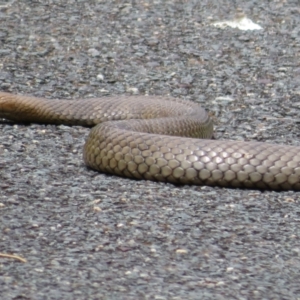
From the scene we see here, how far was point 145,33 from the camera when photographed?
11.7 m

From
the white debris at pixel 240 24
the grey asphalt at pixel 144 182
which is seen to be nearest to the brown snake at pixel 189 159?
the grey asphalt at pixel 144 182

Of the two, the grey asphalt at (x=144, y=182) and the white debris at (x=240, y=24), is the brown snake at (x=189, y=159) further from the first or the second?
the white debris at (x=240, y=24)

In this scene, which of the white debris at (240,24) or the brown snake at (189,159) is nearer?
the brown snake at (189,159)

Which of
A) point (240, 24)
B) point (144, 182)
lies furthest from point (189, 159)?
point (240, 24)

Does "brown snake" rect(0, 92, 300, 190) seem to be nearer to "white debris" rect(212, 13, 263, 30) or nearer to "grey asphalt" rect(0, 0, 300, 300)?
"grey asphalt" rect(0, 0, 300, 300)

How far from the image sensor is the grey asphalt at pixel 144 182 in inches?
203

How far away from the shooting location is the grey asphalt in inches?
203

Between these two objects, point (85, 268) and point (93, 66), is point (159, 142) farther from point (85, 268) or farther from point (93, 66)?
point (93, 66)

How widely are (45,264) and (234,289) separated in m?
1.04

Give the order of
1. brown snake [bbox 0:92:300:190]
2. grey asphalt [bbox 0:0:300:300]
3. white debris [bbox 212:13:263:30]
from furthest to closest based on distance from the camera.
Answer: white debris [bbox 212:13:263:30] → brown snake [bbox 0:92:300:190] → grey asphalt [bbox 0:0:300:300]

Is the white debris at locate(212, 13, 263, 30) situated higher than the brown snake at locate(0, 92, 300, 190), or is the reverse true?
the white debris at locate(212, 13, 263, 30)

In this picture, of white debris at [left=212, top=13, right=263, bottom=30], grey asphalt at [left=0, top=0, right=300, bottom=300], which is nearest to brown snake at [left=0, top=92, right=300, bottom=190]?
grey asphalt at [left=0, top=0, right=300, bottom=300]

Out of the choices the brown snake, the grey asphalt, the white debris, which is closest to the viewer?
the grey asphalt

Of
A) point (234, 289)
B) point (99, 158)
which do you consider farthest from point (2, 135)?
point (234, 289)
